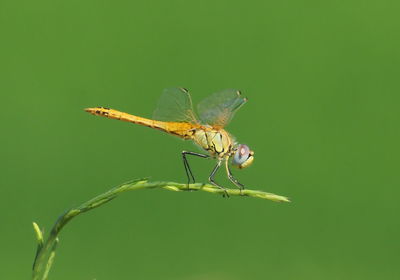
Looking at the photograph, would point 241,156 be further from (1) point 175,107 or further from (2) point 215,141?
(1) point 175,107

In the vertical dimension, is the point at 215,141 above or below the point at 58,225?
above

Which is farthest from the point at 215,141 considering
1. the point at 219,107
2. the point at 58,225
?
the point at 58,225

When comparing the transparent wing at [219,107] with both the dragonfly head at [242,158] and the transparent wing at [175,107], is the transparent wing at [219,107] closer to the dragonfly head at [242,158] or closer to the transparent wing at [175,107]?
the transparent wing at [175,107]

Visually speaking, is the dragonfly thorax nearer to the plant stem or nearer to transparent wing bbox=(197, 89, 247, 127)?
transparent wing bbox=(197, 89, 247, 127)

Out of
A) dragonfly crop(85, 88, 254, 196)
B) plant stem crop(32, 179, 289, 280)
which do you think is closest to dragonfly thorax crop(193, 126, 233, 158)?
dragonfly crop(85, 88, 254, 196)

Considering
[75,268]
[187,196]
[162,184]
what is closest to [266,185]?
[187,196]

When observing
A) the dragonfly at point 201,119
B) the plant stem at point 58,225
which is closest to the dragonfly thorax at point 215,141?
the dragonfly at point 201,119
